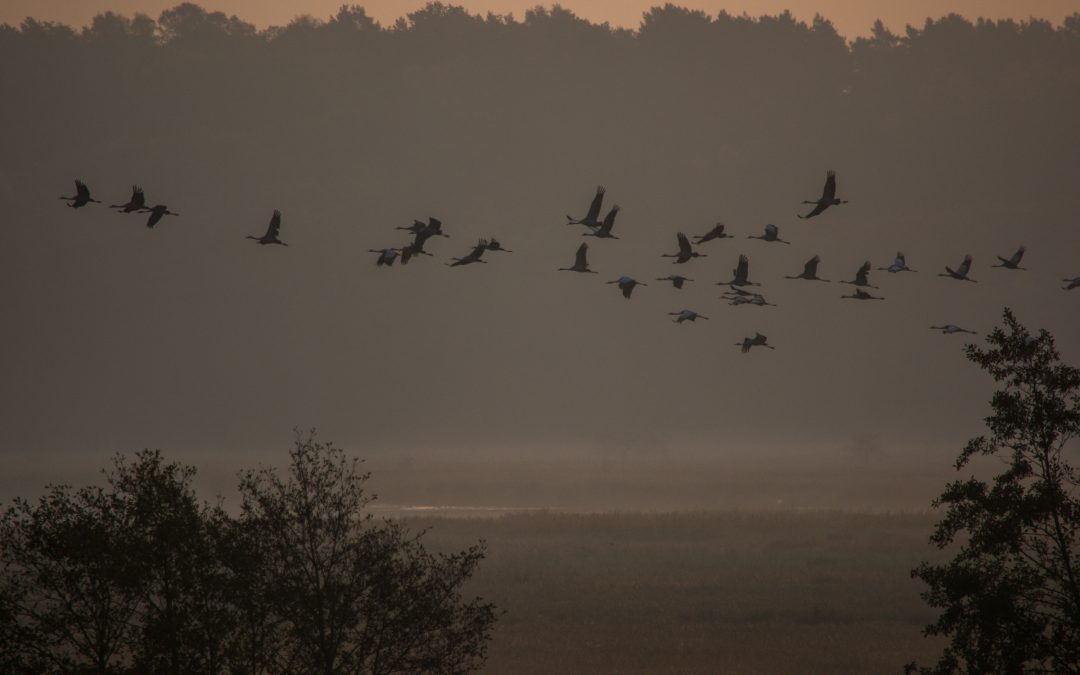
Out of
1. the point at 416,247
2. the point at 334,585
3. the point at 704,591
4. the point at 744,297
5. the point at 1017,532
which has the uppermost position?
the point at 416,247

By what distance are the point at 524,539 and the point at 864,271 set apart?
48.2 metres

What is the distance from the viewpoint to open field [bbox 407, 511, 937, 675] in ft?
147

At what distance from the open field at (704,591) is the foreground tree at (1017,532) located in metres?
17.7

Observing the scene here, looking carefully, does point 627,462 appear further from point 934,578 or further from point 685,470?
point 934,578

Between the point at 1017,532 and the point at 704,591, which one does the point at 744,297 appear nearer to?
the point at 1017,532

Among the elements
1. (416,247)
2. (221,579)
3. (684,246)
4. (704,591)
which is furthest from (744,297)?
(704,591)

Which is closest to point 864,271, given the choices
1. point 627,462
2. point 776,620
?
point 776,620

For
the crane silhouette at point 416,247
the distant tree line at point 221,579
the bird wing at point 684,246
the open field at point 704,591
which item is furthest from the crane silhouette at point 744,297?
the open field at point 704,591

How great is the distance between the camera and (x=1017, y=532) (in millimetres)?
25141

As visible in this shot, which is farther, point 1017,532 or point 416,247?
point 416,247

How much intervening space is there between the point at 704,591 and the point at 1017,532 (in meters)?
32.9

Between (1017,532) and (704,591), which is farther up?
(1017,532)

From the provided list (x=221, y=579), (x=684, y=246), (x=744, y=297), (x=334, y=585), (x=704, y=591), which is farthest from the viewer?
(x=704, y=591)

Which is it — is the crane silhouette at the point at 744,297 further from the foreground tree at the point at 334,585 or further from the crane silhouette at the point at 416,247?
the foreground tree at the point at 334,585
